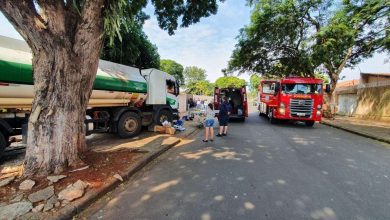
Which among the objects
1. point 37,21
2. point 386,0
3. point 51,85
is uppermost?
point 386,0

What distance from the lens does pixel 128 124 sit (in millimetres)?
10016

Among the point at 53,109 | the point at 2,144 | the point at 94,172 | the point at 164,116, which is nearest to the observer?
the point at 53,109

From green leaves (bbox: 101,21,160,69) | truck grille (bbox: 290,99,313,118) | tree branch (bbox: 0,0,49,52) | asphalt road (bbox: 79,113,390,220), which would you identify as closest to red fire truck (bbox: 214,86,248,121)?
truck grille (bbox: 290,99,313,118)

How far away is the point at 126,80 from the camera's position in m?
9.66

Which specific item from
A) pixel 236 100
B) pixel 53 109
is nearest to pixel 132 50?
pixel 236 100

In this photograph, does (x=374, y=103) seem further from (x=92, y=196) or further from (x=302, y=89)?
(x=92, y=196)

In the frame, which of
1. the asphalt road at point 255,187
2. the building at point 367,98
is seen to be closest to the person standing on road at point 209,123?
the asphalt road at point 255,187

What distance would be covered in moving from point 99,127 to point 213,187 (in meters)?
6.14

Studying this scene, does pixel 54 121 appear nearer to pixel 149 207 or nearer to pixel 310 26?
pixel 149 207

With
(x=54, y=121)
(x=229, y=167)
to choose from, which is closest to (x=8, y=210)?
(x=54, y=121)

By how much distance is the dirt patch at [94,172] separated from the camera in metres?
4.22

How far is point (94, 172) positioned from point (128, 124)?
4968 mm

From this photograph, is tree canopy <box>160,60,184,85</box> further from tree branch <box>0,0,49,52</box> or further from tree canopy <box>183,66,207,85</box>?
tree branch <box>0,0,49,52</box>

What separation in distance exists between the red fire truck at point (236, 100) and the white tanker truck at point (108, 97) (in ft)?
14.5
